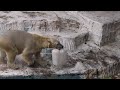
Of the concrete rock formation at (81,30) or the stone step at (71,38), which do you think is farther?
the stone step at (71,38)

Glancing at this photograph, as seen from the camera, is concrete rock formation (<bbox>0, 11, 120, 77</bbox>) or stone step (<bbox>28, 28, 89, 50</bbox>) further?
stone step (<bbox>28, 28, 89, 50</bbox>)

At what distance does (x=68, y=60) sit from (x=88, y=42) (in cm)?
47

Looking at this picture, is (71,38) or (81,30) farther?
(81,30)

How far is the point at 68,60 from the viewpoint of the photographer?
340 centimetres

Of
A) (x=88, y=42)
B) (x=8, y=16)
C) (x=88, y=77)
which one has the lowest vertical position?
(x=88, y=77)

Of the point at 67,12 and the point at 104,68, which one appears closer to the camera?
the point at 104,68

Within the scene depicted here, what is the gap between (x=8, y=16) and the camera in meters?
4.02

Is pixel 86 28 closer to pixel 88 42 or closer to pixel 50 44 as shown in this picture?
pixel 88 42

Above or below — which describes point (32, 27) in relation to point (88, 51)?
above

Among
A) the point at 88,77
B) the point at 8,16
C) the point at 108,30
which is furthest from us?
the point at 8,16

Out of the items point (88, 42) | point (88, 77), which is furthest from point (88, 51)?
point (88, 77)

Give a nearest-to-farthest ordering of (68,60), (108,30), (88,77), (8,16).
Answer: (88,77), (68,60), (108,30), (8,16)

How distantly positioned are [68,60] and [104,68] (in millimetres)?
373

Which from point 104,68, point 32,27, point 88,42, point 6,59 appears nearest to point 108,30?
point 88,42
